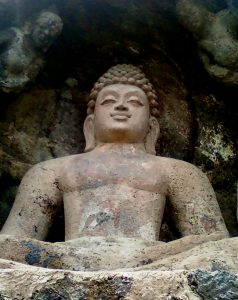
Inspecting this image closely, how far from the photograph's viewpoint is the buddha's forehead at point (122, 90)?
643 centimetres

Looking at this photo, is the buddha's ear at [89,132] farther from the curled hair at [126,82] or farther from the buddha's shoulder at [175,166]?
the buddha's shoulder at [175,166]

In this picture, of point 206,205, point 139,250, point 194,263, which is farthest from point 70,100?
point 194,263

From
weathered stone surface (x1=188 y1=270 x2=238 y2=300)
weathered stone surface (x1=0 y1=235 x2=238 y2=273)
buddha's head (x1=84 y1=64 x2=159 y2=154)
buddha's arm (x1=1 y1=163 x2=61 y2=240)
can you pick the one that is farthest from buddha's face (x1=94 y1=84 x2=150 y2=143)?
weathered stone surface (x1=188 y1=270 x2=238 y2=300)

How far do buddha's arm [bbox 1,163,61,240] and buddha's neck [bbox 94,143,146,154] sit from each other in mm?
393

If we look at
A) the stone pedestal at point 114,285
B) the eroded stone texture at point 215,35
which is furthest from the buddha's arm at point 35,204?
the stone pedestal at point 114,285

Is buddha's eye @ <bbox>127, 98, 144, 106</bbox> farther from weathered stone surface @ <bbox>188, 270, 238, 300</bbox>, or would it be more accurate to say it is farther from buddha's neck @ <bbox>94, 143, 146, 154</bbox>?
weathered stone surface @ <bbox>188, 270, 238, 300</bbox>

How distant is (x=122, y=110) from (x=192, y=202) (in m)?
0.83

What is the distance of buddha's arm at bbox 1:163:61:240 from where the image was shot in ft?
19.2

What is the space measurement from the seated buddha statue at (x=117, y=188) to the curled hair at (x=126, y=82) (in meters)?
0.05

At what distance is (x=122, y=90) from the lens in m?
6.45

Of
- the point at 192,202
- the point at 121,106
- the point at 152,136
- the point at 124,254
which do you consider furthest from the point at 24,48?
the point at 124,254

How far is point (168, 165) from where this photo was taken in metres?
6.14

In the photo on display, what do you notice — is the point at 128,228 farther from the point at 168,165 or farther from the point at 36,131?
the point at 36,131

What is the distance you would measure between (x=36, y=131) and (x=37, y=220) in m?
1.05
